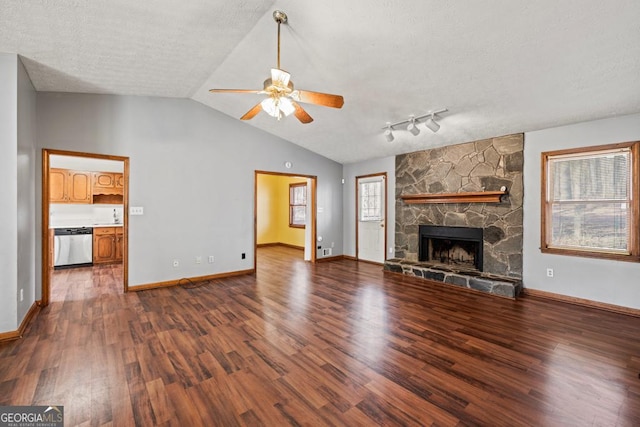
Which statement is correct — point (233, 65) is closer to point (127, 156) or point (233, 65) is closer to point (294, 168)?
point (127, 156)

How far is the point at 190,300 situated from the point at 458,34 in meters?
4.46

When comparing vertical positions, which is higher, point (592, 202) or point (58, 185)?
point (58, 185)

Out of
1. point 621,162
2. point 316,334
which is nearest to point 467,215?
point 621,162

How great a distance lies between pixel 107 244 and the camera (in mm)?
6168

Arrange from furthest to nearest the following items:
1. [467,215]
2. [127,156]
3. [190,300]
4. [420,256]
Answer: [420,256] → [467,215] → [127,156] → [190,300]

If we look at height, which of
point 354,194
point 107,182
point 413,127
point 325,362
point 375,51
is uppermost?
point 375,51

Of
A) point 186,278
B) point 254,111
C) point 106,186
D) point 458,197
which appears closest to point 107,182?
point 106,186

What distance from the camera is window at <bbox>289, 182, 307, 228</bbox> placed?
858cm

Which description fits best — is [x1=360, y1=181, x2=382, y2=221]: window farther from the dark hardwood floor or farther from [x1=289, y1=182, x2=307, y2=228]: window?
the dark hardwood floor

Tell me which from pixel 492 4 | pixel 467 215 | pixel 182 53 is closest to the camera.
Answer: pixel 492 4

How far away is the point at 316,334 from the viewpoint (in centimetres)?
282

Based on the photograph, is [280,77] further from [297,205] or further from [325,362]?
[297,205]

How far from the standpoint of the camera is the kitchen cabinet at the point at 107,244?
19.8ft

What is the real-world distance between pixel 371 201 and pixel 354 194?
520mm
